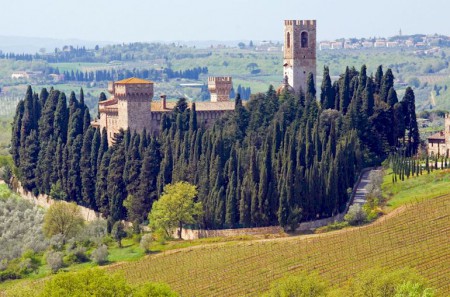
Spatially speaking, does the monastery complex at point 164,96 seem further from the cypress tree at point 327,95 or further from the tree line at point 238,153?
the cypress tree at point 327,95

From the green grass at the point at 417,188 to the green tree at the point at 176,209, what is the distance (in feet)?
41.2

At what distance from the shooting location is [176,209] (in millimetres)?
82250

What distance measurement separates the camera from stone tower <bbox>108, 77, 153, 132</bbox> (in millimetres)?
95000

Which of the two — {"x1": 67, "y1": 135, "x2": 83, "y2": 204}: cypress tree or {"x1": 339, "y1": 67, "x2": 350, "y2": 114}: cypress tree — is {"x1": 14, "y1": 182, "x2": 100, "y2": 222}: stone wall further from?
{"x1": 339, "y1": 67, "x2": 350, "y2": 114}: cypress tree

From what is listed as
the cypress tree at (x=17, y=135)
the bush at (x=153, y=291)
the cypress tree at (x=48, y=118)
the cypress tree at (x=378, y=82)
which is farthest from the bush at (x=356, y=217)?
the cypress tree at (x=17, y=135)

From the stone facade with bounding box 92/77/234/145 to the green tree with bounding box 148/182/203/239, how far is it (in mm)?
12119

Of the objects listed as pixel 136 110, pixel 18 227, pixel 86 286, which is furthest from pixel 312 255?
pixel 18 227

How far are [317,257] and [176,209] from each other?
46.3ft

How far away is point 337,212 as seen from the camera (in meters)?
83.0

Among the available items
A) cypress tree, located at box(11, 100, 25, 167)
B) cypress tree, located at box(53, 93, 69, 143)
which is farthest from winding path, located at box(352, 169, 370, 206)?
cypress tree, located at box(11, 100, 25, 167)

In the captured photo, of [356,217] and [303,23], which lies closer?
[356,217]

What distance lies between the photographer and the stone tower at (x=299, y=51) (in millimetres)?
101438

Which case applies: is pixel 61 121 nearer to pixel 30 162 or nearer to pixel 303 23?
pixel 30 162

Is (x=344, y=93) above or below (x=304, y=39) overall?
below
